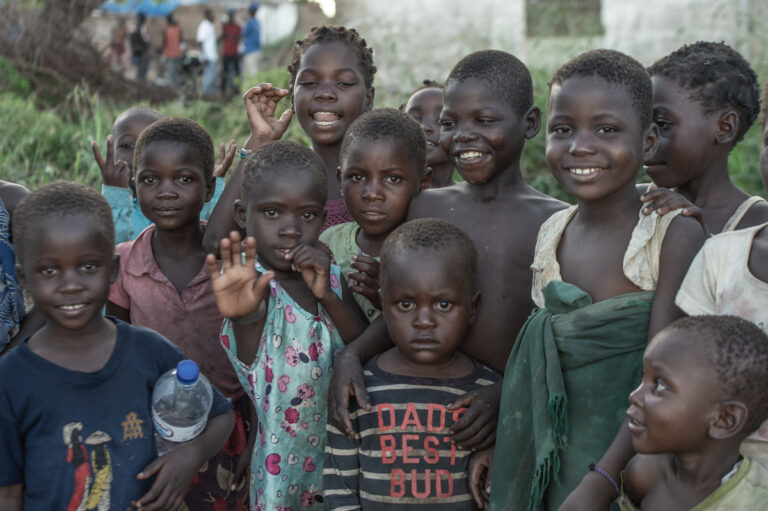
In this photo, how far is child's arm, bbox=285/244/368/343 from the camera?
262 centimetres

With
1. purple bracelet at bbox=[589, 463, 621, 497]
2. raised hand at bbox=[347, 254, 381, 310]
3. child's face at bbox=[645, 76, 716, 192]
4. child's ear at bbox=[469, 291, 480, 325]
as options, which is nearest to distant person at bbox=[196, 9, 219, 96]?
raised hand at bbox=[347, 254, 381, 310]

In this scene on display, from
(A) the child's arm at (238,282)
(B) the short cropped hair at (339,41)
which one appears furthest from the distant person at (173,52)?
(A) the child's arm at (238,282)

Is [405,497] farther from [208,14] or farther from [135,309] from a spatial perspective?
[208,14]

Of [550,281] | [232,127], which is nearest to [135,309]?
[550,281]

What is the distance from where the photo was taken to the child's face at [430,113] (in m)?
4.23

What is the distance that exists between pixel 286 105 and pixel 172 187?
14.7ft

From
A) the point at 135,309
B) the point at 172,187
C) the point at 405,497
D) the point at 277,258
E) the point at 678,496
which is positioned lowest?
the point at 405,497

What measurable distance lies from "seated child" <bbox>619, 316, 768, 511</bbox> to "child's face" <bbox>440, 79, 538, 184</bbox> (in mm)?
1017

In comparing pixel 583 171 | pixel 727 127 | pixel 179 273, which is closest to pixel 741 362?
pixel 583 171

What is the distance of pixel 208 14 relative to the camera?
54.1 feet

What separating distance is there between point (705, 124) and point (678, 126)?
0.10 metres

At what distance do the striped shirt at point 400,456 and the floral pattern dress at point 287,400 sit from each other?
7.5 inches

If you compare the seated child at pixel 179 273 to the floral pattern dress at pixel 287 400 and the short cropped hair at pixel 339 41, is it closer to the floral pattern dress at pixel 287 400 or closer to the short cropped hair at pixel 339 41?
the floral pattern dress at pixel 287 400

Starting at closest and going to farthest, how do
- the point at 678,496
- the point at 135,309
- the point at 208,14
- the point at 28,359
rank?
the point at 678,496, the point at 28,359, the point at 135,309, the point at 208,14
